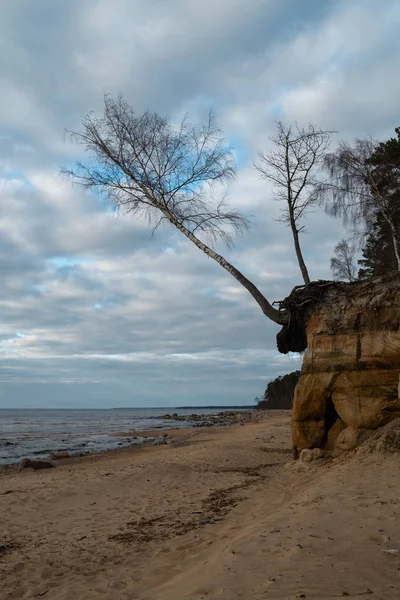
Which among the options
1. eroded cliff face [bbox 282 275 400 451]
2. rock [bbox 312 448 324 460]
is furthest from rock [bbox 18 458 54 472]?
rock [bbox 312 448 324 460]

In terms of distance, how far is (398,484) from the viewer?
7.76m

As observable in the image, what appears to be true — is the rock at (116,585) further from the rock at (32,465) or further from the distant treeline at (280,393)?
the distant treeline at (280,393)

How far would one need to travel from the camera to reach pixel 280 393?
9825 cm

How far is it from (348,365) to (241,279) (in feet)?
12.7

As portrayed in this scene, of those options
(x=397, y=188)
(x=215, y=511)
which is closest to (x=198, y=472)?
(x=215, y=511)

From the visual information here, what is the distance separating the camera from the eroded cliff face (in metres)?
11.3

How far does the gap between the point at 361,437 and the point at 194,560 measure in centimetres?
650

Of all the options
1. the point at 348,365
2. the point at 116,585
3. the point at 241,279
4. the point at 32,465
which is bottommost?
the point at 32,465

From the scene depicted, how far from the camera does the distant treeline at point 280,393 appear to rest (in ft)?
301

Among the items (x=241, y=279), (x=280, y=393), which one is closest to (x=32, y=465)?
(x=241, y=279)

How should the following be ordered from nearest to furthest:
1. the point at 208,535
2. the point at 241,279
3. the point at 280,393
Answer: the point at 208,535 → the point at 241,279 → the point at 280,393

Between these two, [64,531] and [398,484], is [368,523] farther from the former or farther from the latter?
[64,531]

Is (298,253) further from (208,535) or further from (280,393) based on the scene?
(280,393)

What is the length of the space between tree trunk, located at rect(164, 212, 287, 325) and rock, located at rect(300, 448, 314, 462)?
3.48 metres
